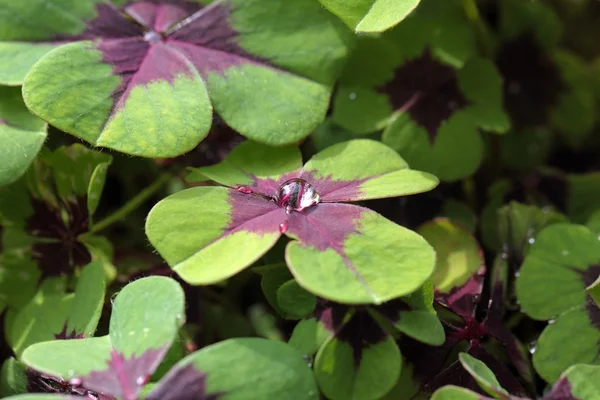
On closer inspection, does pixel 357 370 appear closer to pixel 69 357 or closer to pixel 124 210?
pixel 69 357

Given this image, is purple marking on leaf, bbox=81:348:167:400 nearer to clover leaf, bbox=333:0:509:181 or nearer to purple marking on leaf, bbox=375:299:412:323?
purple marking on leaf, bbox=375:299:412:323

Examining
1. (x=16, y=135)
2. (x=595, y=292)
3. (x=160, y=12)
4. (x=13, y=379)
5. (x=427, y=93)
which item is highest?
(x=160, y=12)

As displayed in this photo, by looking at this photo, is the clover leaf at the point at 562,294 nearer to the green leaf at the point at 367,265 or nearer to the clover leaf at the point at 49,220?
the green leaf at the point at 367,265

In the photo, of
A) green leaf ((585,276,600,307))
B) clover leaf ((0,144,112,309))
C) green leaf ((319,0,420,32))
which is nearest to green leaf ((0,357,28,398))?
clover leaf ((0,144,112,309))

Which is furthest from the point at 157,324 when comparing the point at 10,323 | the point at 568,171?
the point at 568,171

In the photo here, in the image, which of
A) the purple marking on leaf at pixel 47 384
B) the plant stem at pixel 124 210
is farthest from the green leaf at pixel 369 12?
the purple marking on leaf at pixel 47 384

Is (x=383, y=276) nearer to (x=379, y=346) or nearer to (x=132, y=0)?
(x=379, y=346)

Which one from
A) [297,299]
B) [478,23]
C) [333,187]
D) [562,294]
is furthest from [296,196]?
[478,23]
